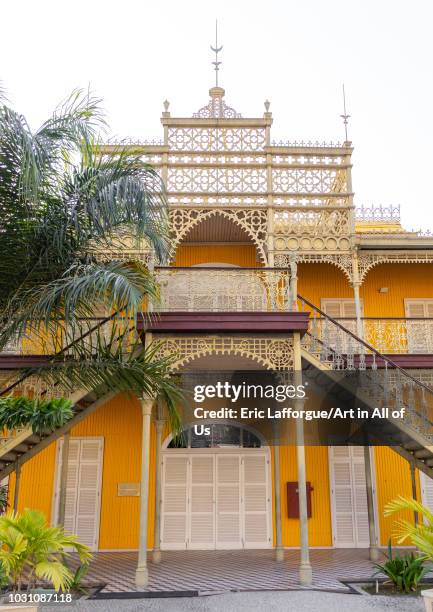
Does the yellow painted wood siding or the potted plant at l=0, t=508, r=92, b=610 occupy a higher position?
the yellow painted wood siding

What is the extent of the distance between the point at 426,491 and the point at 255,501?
3755mm

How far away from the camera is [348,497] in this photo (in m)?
12.1

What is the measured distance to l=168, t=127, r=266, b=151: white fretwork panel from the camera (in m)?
12.0

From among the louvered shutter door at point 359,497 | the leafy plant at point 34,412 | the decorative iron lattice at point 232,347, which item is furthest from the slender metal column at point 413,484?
the leafy plant at point 34,412

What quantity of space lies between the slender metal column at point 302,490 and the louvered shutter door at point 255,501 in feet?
11.0

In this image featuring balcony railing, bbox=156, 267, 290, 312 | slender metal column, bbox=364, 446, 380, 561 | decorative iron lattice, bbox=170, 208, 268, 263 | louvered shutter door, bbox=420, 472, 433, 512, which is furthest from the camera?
louvered shutter door, bbox=420, 472, 433, 512

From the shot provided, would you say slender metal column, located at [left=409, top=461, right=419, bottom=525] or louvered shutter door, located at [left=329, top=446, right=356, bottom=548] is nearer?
slender metal column, located at [left=409, top=461, right=419, bottom=525]

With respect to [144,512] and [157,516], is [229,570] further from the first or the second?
[144,512]

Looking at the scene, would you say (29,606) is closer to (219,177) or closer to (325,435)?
(325,435)

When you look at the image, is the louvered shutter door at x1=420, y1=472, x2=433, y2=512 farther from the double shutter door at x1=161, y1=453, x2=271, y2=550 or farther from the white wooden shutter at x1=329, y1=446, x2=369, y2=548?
the double shutter door at x1=161, y1=453, x2=271, y2=550

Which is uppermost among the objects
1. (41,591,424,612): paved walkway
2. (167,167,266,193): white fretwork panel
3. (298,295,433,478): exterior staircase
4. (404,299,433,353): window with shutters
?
(167,167,266,193): white fretwork panel

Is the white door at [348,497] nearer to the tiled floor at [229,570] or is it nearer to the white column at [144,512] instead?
the tiled floor at [229,570]

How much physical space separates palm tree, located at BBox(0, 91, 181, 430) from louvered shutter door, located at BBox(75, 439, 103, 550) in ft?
14.9

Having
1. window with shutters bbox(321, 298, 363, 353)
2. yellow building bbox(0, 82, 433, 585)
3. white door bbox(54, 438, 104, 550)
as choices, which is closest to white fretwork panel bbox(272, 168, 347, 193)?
yellow building bbox(0, 82, 433, 585)
